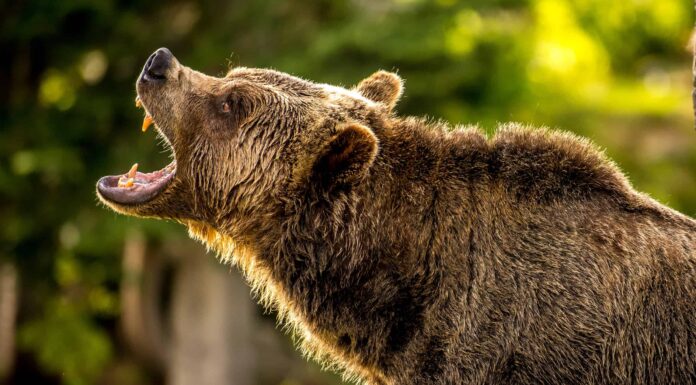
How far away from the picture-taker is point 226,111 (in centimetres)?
533

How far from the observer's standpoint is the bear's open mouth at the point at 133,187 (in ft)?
17.3

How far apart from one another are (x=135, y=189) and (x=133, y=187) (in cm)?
2

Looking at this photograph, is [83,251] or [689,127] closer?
[83,251]

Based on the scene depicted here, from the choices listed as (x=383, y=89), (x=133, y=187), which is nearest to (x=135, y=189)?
(x=133, y=187)

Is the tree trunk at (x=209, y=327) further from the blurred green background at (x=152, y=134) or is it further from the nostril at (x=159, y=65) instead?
the nostril at (x=159, y=65)

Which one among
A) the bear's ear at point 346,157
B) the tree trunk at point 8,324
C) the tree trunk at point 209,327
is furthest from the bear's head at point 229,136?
the tree trunk at point 209,327

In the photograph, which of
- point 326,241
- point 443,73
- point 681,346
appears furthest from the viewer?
point 443,73

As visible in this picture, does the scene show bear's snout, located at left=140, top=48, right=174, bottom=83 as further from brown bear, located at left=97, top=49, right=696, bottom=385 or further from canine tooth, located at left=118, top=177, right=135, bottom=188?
canine tooth, located at left=118, top=177, right=135, bottom=188

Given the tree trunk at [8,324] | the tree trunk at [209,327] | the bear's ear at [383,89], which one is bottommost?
the tree trunk at [8,324]

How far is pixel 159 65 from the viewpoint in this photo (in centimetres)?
533

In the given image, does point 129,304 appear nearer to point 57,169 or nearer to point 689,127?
point 57,169

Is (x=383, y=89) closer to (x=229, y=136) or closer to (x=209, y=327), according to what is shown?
(x=229, y=136)

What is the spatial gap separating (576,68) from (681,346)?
1517 centimetres

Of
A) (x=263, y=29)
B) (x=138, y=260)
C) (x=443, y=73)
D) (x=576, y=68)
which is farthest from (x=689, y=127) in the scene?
(x=138, y=260)
